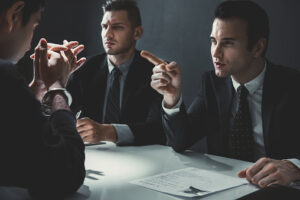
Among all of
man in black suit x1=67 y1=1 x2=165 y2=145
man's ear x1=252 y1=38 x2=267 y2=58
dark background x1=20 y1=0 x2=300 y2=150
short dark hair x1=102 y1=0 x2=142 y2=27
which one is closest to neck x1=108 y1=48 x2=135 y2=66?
man in black suit x1=67 y1=1 x2=165 y2=145

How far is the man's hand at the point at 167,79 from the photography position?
1.70 m

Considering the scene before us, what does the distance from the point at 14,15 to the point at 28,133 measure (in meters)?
0.33

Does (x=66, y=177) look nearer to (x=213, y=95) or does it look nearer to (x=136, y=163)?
(x=136, y=163)

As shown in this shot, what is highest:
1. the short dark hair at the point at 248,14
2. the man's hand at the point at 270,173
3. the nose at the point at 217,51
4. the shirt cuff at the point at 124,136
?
the short dark hair at the point at 248,14

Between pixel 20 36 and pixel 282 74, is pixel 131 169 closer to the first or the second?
pixel 20 36

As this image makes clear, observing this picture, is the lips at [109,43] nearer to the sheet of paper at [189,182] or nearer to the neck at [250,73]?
the neck at [250,73]

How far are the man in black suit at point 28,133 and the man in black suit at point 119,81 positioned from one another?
113 centimetres

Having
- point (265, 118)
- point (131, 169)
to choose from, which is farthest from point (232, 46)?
point (131, 169)

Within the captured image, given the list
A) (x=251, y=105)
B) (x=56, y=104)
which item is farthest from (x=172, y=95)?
(x=56, y=104)

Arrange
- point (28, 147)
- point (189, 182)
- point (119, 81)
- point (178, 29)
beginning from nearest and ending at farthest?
1. point (28, 147)
2. point (189, 182)
3. point (119, 81)
4. point (178, 29)

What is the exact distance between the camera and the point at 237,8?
1960 mm

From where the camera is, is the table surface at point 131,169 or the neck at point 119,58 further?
the neck at point 119,58

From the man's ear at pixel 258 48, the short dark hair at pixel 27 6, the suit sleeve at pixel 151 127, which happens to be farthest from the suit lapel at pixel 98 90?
the short dark hair at pixel 27 6

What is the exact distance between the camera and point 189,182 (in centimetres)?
113
